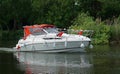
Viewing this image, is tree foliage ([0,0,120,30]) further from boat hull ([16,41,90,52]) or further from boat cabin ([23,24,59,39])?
boat hull ([16,41,90,52])

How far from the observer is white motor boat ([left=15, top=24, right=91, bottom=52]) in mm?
39219

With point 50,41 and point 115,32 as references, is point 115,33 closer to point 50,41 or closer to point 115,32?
point 115,32

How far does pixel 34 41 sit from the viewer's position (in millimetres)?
40688

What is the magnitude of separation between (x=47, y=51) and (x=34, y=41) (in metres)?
1.73

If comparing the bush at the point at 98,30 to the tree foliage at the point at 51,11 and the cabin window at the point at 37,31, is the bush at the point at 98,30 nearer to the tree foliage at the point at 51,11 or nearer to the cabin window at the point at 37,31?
the cabin window at the point at 37,31

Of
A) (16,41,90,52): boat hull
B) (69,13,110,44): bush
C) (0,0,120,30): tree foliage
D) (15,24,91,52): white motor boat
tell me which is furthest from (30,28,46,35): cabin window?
(0,0,120,30): tree foliage

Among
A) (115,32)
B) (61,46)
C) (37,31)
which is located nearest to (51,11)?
(115,32)

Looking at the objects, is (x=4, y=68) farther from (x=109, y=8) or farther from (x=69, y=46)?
(x=109, y=8)

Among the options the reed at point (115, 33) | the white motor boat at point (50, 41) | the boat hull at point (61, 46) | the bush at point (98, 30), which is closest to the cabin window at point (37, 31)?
the white motor boat at point (50, 41)

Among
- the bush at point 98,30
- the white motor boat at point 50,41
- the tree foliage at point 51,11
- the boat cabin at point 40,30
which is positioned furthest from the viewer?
the tree foliage at point 51,11

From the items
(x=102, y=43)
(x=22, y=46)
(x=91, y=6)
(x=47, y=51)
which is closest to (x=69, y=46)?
(x=47, y=51)

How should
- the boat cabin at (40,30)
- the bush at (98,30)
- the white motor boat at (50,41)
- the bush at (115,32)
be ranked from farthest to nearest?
the bush at (115,32) → the bush at (98,30) → the boat cabin at (40,30) → the white motor boat at (50,41)

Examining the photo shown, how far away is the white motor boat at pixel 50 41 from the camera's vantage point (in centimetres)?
3922

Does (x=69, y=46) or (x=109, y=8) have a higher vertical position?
(x=109, y=8)
